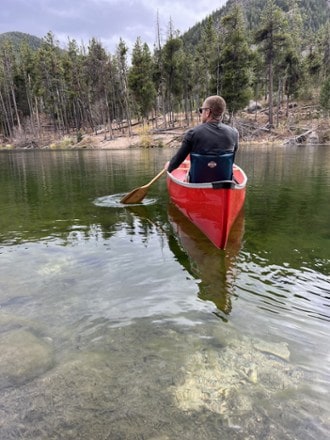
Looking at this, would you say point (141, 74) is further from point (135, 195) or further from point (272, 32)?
point (135, 195)

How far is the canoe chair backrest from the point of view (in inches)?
211

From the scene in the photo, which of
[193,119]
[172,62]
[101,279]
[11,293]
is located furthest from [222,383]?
[193,119]

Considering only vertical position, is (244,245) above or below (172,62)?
below

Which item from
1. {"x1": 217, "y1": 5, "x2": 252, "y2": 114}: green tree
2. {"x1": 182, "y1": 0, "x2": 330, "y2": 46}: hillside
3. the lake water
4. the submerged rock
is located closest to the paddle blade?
the lake water

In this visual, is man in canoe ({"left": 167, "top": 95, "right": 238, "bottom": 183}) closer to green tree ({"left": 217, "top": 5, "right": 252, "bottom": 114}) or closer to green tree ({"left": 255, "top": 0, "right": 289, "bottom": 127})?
green tree ({"left": 217, "top": 5, "right": 252, "bottom": 114})

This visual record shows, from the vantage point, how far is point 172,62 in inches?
1801

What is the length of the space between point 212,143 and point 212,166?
1.32 feet

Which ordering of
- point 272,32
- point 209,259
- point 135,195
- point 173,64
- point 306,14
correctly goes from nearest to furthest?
point 209,259
point 135,195
point 272,32
point 173,64
point 306,14

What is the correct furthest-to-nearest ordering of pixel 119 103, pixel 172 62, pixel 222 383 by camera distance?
pixel 119 103 → pixel 172 62 → pixel 222 383

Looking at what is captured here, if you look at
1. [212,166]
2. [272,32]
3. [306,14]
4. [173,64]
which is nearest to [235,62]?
[272,32]

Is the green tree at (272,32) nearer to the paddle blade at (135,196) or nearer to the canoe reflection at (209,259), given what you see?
the paddle blade at (135,196)

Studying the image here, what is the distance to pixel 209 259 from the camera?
4.93 metres

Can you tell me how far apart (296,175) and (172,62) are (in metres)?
38.5

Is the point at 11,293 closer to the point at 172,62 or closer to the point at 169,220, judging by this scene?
the point at 169,220
